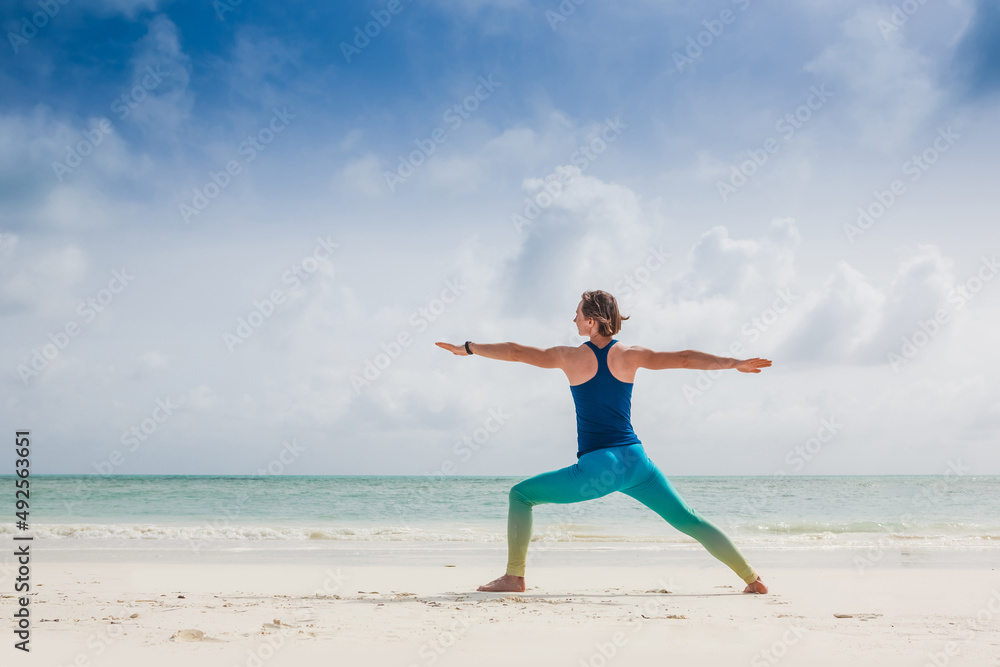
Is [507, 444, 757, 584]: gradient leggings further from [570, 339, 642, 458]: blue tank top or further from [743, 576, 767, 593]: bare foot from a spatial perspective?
[743, 576, 767, 593]: bare foot

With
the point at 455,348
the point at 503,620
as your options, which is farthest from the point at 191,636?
the point at 455,348

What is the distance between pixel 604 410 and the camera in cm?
466

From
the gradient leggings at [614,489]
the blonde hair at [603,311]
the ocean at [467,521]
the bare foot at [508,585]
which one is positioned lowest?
the ocean at [467,521]

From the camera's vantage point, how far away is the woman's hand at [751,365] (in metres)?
4.42

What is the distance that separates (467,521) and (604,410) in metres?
11.1

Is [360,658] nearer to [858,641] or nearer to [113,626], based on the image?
[113,626]

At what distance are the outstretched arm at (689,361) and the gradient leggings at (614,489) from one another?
0.57m

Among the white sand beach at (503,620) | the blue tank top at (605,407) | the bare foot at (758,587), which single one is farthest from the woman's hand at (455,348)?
the bare foot at (758,587)

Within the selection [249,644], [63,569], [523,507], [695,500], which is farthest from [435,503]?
[249,644]

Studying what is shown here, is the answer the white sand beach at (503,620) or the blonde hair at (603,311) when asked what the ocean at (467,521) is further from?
the blonde hair at (603,311)

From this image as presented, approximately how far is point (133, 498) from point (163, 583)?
17009 millimetres

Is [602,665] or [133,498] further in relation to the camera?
[133,498]

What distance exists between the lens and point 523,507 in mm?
4898

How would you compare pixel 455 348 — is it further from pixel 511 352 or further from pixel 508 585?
pixel 508 585
